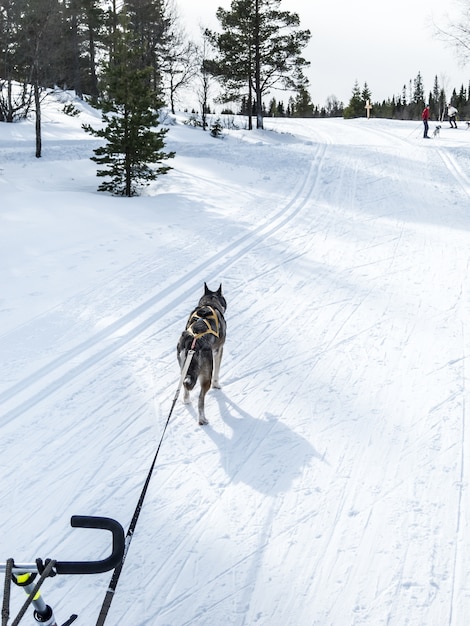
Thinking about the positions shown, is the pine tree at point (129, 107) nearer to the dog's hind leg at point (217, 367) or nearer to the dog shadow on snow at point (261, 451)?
the dog's hind leg at point (217, 367)

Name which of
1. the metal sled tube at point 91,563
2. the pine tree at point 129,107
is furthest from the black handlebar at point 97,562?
the pine tree at point 129,107

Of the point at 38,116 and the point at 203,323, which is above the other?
the point at 38,116

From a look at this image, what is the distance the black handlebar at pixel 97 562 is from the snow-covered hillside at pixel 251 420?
6.46 feet

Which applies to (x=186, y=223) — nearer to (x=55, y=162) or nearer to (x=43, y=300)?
(x=43, y=300)

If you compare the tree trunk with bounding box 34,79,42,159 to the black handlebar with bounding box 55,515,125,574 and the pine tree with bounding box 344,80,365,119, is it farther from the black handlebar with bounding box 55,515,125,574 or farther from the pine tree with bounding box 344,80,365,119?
the pine tree with bounding box 344,80,365,119

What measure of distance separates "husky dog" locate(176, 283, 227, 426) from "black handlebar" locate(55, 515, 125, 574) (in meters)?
3.36

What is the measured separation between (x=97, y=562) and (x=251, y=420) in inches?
153

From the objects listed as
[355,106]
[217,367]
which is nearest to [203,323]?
[217,367]

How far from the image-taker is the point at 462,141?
85.5ft

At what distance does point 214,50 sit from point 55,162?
16.8 meters

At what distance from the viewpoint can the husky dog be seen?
5.20m

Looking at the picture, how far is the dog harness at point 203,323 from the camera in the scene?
5414 mm

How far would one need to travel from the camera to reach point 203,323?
5.53 metres

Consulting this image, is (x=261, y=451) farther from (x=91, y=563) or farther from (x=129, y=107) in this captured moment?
(x=129, y=107)
